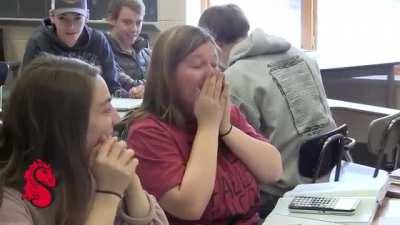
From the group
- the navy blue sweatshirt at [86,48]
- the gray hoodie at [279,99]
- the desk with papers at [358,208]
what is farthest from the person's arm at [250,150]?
the navy blue sweatshirt at [86,48]

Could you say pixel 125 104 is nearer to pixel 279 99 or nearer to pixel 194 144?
pixel 279 99

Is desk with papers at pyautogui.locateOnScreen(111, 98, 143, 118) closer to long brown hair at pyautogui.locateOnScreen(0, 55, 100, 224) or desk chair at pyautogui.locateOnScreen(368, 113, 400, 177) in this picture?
desk chair at pyautogui.locateOnScreen(368, 113, 400, 177)

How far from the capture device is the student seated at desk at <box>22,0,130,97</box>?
3.20 m

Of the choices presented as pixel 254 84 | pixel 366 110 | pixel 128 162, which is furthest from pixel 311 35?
pixel 128 162

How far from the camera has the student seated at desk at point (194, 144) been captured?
1501 mm

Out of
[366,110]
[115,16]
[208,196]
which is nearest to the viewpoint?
[208,196]

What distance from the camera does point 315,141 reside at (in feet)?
6.66

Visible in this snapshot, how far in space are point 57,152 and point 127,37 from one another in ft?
8.73

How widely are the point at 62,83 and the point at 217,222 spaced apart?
0.67 metres

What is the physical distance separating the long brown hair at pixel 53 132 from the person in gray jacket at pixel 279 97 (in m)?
1.03

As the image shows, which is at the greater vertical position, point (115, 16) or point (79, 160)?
point (115, 16)

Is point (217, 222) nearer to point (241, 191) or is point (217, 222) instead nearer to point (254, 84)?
point (241, 191)

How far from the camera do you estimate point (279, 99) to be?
2082 millimetres

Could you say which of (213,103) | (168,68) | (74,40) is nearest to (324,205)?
(213,103)
